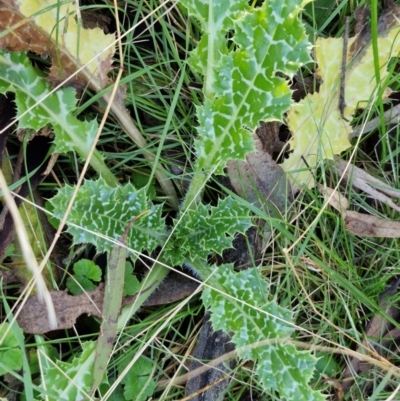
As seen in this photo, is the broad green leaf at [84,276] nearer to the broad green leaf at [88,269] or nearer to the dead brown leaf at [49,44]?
the broad green leaf at [88,269]

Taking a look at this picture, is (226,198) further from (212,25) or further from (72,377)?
(72,377)

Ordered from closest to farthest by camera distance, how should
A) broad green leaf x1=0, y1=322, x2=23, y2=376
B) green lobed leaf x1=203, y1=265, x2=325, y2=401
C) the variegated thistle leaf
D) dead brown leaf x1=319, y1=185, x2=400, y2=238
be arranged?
the variegated thistle leaf, green lobed leaf x1=203, y1=265, x2=325, y2=401, broad green leaf x1=0, y1=322, x2=23, y2=376, dead brown leaf x1=319, y1=185, x2=400, y2=238

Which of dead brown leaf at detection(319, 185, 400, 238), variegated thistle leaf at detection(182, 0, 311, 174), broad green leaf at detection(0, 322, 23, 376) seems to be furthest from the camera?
dead brown leaf at detection(319, 185, 400, 238)

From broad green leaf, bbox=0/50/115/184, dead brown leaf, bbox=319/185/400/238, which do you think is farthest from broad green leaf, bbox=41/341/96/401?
dead brown leaf, bbox=319/185/400/238

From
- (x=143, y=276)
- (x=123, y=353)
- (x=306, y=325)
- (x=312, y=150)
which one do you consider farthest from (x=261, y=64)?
(x=123, y=353)

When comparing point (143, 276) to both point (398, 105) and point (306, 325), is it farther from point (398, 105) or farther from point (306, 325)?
point (398, 105)

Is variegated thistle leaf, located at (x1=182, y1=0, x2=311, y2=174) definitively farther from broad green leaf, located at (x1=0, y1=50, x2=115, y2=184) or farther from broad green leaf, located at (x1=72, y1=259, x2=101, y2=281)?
broad green leaf, located at (x1=72, y1=259, x2=101, y2=281)
